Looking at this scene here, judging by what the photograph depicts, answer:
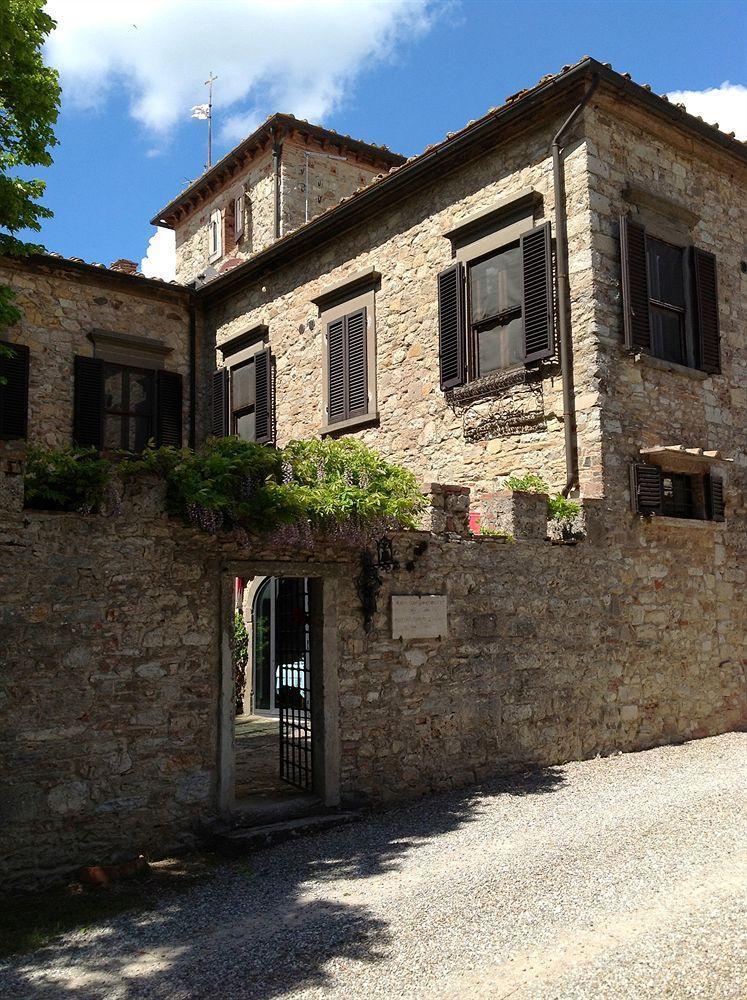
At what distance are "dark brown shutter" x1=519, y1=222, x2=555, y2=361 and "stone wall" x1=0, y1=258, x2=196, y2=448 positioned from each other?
6.53m

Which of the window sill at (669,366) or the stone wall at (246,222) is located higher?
the stone wall at (246,222)

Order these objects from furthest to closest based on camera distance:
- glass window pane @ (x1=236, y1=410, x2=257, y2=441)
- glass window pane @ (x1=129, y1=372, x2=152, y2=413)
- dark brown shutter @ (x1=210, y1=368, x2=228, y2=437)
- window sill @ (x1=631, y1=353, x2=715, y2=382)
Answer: dark brown shutter @ (x1=210, y1=368, x2=228, y2=437) < glass window pane @ (x1=236, y1=410, x2=257, y2=441) < glass window pane @ (x1=129, y1=372, x2=152, y2=413) < window sill @ (x1=631, y1=353, x2=715, y2=382)

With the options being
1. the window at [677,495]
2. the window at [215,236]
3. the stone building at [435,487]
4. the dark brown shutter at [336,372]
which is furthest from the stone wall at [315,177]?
the window at [677,495]

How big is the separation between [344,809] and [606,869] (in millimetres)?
2252

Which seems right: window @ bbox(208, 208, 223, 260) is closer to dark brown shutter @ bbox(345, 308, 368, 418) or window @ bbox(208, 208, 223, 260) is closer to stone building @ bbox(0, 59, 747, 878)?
stone building @ bbox(0, 59, 747, 878)

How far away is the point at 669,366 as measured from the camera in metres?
9.84

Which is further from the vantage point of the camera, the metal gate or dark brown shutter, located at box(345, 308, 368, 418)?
dark brown shutter, located at box(345, 308, 368, 418)

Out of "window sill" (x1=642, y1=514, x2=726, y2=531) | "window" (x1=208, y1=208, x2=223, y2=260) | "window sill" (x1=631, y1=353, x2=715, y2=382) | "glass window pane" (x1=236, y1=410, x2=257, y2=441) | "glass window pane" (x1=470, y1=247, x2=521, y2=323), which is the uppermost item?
"window" (x1=208, y1=208, x2=223, y2=260)

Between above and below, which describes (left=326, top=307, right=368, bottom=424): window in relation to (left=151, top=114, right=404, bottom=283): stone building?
below

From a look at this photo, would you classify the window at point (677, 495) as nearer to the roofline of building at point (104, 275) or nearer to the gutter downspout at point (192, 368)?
the gutter downspout at point (192, 368)

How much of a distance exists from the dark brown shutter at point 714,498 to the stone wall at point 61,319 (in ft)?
28.3

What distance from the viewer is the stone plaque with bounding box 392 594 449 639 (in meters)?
7.48

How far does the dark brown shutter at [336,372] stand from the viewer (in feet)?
40.0

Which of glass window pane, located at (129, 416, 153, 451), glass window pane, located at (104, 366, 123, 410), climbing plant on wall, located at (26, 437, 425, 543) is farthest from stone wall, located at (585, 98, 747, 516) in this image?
glass window pane, located at (104, 366, 123, 410)
